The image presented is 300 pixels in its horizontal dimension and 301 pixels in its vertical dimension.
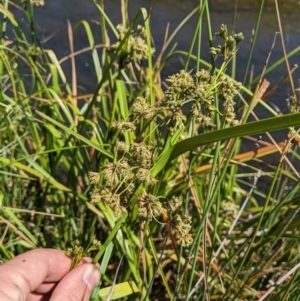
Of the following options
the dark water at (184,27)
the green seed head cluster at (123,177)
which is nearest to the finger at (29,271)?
the green seed head cluster at (123,177)

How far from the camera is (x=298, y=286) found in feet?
2.33

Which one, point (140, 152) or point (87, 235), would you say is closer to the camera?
point (140, 152)

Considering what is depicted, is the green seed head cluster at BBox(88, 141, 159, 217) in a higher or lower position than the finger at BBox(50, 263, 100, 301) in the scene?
higher

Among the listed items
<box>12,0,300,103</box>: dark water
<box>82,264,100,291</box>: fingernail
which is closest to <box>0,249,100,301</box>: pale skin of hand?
<box>82,264,100,291</box>: fingernail

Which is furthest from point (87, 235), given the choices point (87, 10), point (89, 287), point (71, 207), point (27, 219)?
point (87, 10)

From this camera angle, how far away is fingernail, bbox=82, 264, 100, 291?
65cm

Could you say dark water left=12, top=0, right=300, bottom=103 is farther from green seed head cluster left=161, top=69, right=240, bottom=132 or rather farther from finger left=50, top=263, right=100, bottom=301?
green seed head cluster left=161, top=69, right=240, bottom=132

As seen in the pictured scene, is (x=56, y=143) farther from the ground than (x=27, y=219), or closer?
farther from the ground

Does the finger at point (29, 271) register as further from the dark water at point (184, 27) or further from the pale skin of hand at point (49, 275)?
the dark water at point (184, 27)

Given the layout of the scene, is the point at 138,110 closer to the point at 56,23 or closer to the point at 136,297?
the point at 136,297

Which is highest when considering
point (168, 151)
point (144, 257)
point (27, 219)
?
point (168, 151)

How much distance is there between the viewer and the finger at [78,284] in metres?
0.65

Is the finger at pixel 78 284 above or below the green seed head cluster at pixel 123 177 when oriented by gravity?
below

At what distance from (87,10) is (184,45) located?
2.25 ft
